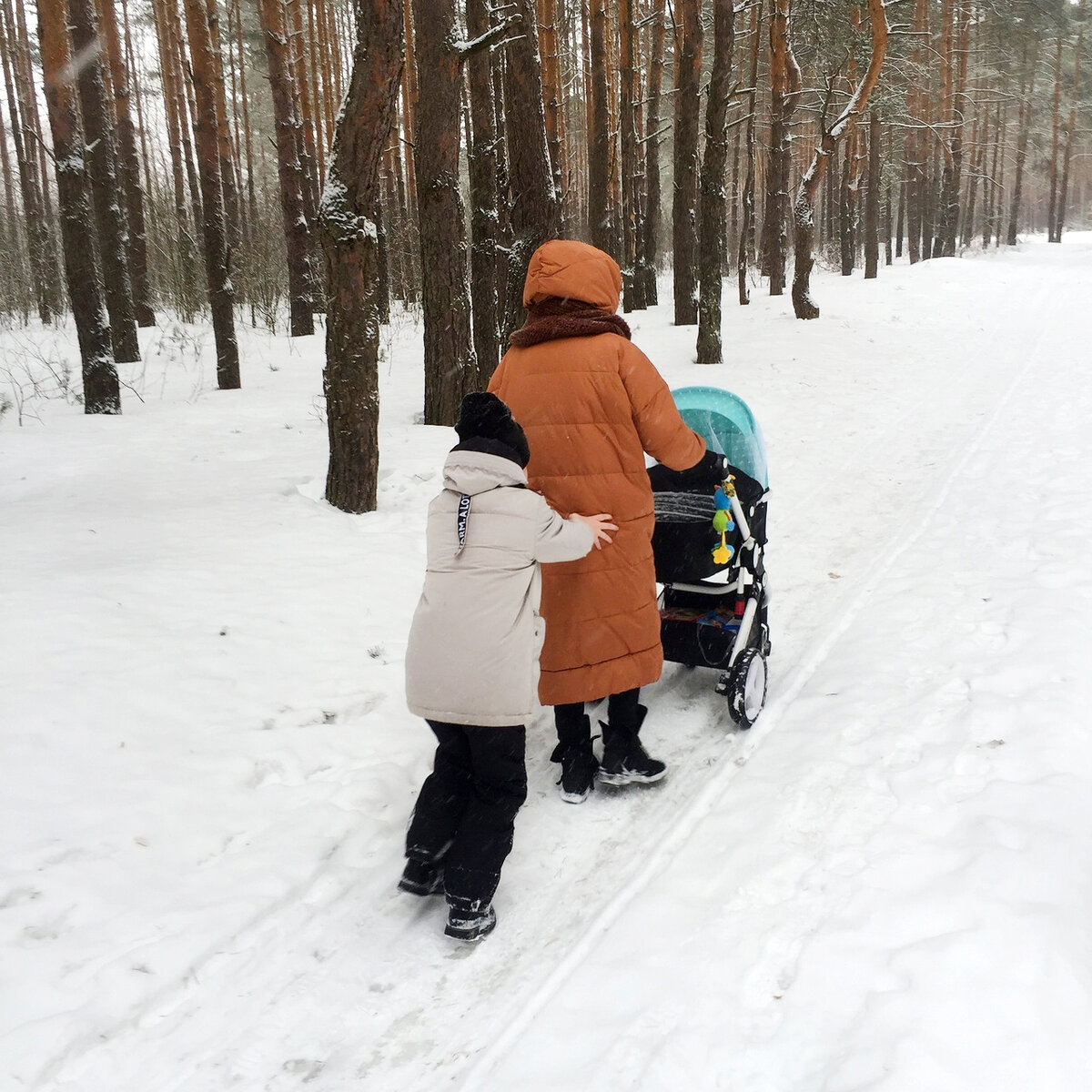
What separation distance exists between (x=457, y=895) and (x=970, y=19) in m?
38.4

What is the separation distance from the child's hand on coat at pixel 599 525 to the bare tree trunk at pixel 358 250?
3.27m

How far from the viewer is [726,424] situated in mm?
4148

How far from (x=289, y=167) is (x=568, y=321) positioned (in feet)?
43.3

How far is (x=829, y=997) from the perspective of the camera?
2.41 meters

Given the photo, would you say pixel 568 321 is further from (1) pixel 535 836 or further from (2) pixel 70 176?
(2) pixel 70 176

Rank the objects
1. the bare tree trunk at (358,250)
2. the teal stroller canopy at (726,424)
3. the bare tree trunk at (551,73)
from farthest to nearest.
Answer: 1. the bare tree trunk at (551,73)
2. the bare tree trunk at (358,250)
3. the teal stroller canopy at (726,424)

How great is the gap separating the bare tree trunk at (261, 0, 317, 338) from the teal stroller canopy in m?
12.4

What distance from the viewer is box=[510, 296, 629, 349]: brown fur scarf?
129 inches

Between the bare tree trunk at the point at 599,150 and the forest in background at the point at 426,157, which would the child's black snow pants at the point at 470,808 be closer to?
the forest in background at the point at 426,157

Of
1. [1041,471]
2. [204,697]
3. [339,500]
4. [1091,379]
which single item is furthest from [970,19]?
[204,697]

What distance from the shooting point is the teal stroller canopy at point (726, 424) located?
4.13 metres

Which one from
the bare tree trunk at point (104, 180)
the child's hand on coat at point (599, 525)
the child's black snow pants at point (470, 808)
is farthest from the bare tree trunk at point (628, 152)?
the child's black snow pants at point (470, 808)

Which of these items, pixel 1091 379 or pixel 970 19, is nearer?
pixel 1091 379

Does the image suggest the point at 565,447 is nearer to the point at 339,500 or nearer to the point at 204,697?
the point at 204,697
